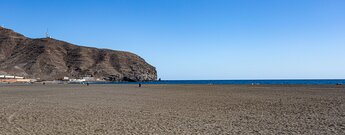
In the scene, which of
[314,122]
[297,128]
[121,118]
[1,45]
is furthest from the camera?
[1,45]

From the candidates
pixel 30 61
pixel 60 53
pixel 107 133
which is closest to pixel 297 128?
pixel 107 133

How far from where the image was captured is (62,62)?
577ft

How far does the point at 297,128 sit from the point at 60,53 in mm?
186382

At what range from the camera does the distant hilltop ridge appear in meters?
158

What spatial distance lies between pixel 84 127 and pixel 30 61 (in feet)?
551

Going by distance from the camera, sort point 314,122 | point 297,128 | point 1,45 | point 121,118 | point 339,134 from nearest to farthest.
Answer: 1. point 339,134
2. point 297,128
3. point 314,122
4. point 121,118
5. point 1,45

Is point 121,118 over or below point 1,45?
below

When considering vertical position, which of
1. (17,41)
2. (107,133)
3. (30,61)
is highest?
(17,41)

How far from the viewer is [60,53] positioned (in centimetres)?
18525

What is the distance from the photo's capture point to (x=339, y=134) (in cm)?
1020

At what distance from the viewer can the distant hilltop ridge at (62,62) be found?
158 metres

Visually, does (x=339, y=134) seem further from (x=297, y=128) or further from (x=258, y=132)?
(x=258, y=132)

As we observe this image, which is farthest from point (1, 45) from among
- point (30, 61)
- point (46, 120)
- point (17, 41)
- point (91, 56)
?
point (46, 120)

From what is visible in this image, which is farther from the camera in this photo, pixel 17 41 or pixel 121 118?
pixel 17 41
